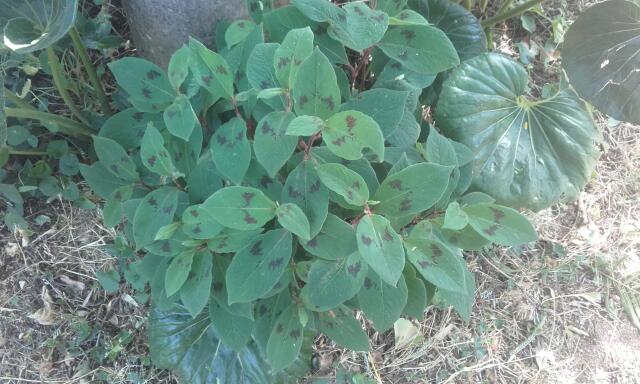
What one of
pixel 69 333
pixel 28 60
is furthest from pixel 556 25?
pixel 69 333

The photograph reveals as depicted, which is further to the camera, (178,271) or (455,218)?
(178,271)

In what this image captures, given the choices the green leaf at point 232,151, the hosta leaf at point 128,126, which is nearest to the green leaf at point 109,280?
the hosta leaf at point 128,126

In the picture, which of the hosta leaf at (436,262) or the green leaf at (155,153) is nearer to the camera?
the hosta leaf at (436,262)

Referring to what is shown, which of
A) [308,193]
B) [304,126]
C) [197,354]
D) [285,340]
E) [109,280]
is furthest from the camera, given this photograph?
[109,280]

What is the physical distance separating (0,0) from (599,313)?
5.57 ft

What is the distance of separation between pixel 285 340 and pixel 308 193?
0.30m

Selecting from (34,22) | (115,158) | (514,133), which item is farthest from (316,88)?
(514,133)

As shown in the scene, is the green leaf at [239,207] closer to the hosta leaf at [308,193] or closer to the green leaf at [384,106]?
the hosta leaf at [308,193]

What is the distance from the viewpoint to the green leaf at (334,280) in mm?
845

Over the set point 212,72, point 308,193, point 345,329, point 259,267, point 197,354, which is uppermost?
point 212,72

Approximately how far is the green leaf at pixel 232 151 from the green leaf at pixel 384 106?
167mm

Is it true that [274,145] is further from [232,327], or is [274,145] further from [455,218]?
[232,327]

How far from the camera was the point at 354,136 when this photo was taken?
0.75m

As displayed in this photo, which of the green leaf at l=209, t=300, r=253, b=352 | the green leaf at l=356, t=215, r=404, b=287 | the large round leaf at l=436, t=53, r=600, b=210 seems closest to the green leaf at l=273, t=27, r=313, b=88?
the green leaf at l=356, t=215, r=404, b=287
